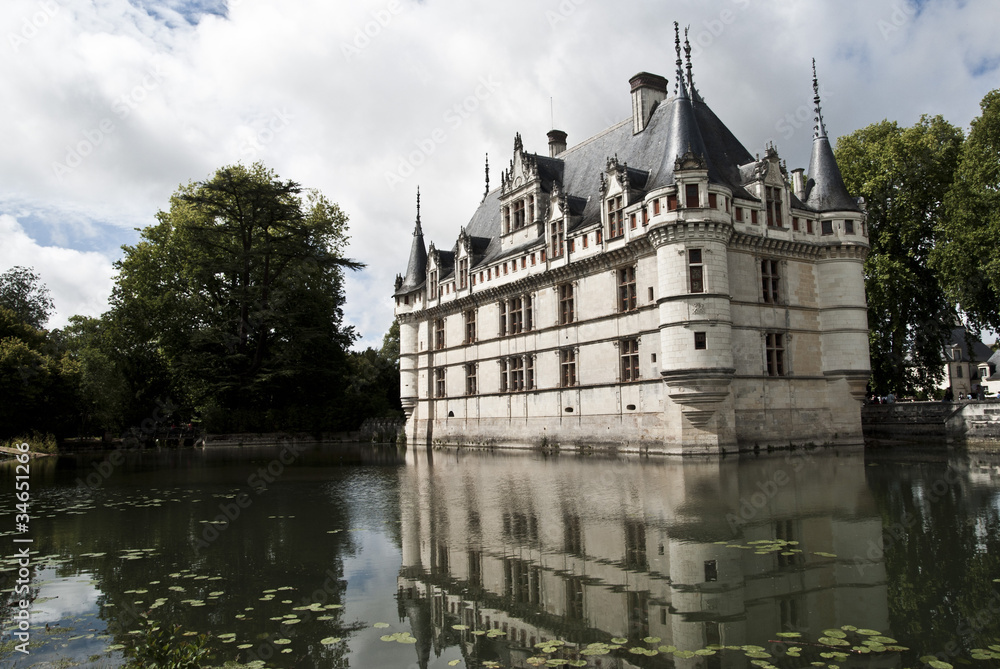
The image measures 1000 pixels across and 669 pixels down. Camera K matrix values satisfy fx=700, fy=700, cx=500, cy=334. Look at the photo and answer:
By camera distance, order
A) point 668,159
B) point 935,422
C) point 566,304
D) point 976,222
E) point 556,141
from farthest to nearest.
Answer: point 556,141, point 566,304, point 976,222, point 935,422, point 668,159

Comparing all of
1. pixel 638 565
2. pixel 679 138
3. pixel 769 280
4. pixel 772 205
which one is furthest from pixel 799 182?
pixel 638 565

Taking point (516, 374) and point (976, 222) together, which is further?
point (516, 374)

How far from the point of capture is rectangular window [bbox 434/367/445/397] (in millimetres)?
40562

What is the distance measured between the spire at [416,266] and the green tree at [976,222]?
27.1 m

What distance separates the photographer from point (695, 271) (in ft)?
81.3

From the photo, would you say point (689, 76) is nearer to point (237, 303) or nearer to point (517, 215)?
point (517, 215)

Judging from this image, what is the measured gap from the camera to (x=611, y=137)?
33.5 m

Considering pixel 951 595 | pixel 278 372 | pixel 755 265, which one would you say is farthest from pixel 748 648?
pixel 278 372

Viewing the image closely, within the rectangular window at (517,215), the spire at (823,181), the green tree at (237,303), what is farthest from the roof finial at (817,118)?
the green tree at (237,303)

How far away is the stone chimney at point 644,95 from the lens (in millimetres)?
31203

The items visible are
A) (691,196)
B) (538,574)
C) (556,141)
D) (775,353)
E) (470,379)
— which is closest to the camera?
(538,574)

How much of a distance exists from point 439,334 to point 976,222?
26.8 meters

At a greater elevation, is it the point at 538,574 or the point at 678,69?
the point at 678,69

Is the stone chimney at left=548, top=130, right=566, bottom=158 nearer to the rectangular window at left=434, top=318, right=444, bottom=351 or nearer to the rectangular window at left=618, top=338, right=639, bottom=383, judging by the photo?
the rectangular window at left=434, top=318, right=444, bottom=351
